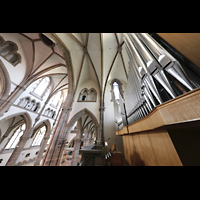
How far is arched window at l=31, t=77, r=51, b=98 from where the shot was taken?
342 inches

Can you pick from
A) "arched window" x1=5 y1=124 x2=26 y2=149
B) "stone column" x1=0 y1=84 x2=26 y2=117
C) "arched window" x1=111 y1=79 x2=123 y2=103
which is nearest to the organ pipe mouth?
"stone column" x1=0 y1=84 x2=26 y2=117

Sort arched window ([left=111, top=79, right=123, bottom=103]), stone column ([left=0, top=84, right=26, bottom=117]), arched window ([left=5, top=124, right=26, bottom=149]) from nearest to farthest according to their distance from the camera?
stone column ([left=0, top=84, right=26, bottom=117])
arched window ([left=111, top=79, right=123, bottom=103])
arched window ([left=5, top=124, right=26, bottom=149])

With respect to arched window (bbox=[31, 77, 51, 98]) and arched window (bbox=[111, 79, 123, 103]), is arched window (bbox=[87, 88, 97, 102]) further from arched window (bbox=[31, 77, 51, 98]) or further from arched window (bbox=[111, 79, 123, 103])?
arched window (bbox=[31, 77, 51, 98])

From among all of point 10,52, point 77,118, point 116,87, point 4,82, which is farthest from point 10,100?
point 116,87

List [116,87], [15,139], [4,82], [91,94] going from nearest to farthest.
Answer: [4,82] < [116,87] < [91,94] < [15,139]

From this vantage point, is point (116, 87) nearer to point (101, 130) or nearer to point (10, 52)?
point (101, 130)

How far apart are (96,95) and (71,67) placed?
10.7 feet

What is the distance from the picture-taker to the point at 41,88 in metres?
9.11

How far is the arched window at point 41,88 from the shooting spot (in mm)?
8674

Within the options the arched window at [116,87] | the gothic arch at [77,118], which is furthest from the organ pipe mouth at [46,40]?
the arched window at [116,87]

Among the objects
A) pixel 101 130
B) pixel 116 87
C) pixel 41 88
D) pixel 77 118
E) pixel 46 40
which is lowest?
pixel 101 130

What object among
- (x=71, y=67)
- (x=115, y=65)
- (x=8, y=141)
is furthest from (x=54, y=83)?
(x=8, y=141)

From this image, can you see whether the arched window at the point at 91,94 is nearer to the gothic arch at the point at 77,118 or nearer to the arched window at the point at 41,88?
the gothic arch at the point at 77,118
